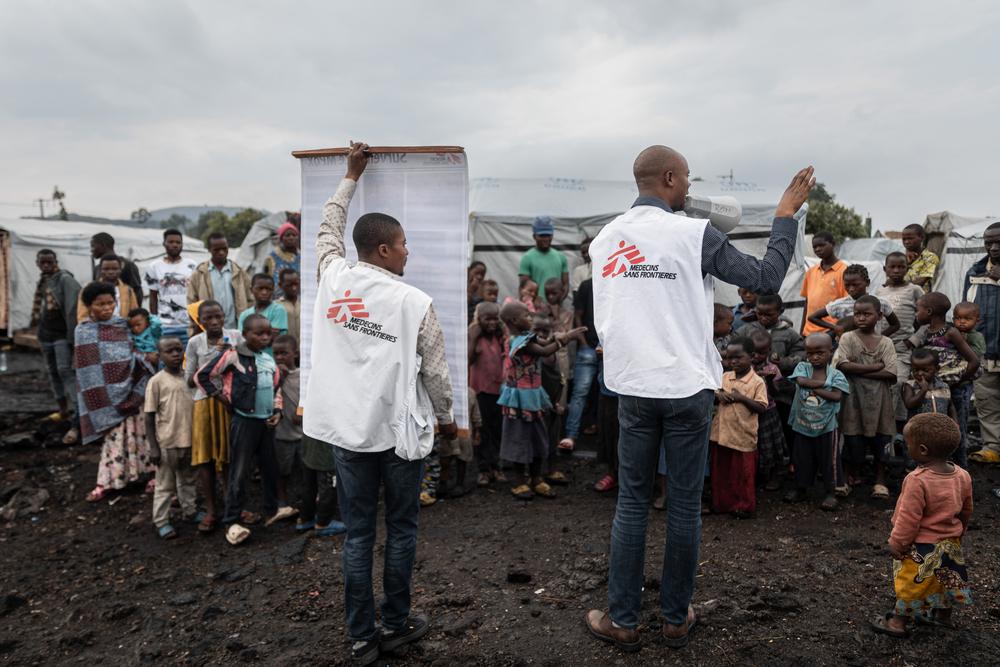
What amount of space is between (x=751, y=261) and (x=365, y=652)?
2.35 metres

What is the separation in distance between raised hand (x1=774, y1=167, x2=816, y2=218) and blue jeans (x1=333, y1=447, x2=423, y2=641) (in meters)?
1.89

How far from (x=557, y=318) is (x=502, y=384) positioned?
1.66 meters

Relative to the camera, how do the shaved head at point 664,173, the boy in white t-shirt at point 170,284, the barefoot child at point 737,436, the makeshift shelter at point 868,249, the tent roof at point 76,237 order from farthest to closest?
the tent roof at point 76,237 → the makeshift shelter at point 868,249 → the boy in white t-shirt at point 170,284 → the barefoot child at point 737,436 → the shaved head at point 664,173

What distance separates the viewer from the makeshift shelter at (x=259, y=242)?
12625mm

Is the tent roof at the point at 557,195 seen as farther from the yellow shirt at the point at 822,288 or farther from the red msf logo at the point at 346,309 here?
the red msf logo at the point at 346,309

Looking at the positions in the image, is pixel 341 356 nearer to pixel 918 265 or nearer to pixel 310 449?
pixel 310 449

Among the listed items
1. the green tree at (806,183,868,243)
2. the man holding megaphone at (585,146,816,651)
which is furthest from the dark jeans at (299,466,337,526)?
the green tree at (806,183,868,243)

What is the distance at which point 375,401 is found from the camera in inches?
110

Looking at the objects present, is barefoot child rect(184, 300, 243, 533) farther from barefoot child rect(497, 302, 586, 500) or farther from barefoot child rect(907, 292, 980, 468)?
barefoot child rect(907, 292, 980, 468)

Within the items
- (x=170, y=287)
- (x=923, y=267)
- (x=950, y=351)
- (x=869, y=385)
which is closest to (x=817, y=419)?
(x=869, y=385)

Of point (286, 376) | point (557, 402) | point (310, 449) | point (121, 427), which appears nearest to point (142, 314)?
point (121, 427)

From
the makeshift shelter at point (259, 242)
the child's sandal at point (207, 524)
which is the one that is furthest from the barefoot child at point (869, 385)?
the makeshift shelter at point (259, 242)

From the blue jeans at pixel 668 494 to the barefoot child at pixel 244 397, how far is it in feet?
9.53

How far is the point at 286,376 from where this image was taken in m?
5.23
